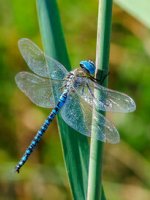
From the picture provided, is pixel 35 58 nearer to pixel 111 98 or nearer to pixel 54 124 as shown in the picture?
pixel 111 98

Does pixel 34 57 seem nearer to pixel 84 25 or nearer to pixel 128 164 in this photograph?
pixel 84 25

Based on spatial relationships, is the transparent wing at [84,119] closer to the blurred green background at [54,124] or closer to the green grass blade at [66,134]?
the green grass blade at [66,134]

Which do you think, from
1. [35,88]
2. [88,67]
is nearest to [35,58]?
[35,88]

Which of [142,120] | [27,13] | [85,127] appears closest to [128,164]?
[142,120]

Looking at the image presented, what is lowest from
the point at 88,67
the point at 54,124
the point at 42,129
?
the point at 54,124

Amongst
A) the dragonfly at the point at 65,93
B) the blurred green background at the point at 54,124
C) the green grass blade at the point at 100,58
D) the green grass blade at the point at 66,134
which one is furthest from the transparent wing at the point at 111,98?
the blurred green background at the point at 54,124

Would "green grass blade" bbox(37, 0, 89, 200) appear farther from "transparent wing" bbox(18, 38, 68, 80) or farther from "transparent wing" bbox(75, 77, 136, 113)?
"transparent wing" bbox(18, 38, 68, 80)

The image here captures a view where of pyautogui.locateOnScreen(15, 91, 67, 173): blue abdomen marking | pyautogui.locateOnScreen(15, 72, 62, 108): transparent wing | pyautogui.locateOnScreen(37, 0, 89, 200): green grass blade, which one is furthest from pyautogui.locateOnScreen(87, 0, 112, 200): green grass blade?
pyautogui.locateOnScreen(15, 72, 62, 108): transparent wing
